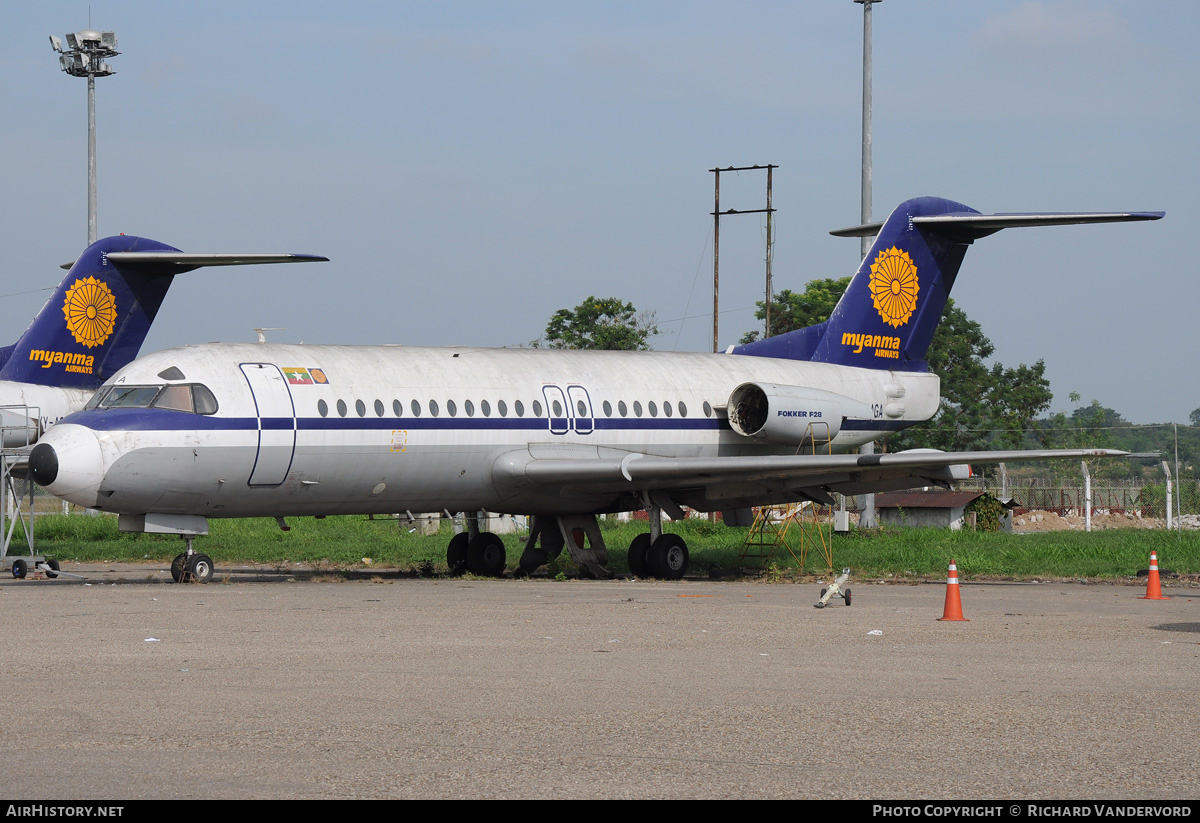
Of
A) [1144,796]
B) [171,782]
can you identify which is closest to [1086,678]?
[1144,796]

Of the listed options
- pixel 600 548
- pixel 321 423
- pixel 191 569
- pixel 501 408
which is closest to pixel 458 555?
pixel 600 548

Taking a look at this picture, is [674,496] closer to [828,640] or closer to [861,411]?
[861,411]

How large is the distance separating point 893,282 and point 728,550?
638 centimetres

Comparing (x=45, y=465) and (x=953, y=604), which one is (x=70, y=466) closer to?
(x=45, y=465)

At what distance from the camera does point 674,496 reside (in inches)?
939

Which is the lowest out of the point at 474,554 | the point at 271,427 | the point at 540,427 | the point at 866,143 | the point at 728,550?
the point at 728,550

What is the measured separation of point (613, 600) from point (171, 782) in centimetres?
1118

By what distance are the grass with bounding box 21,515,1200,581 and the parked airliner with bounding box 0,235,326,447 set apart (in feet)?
11.6

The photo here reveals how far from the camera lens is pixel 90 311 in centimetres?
2741

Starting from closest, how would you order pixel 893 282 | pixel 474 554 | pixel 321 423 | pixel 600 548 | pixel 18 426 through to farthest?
1. pixel 321 423
2. pixel 600 548
3. pixel 474 554
4. pixel 18 426
5. pixel 893 282

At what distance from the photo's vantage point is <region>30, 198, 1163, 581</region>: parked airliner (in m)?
19.5

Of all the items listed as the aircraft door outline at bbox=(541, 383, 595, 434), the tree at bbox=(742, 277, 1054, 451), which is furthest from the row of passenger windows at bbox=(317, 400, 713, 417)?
the tree at bbox=(742, 277, 1054, 451)

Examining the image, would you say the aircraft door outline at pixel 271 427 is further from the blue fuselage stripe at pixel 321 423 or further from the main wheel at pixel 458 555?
the main wheel at pixel 458 555

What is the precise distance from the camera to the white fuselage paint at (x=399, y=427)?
19.3 meters
